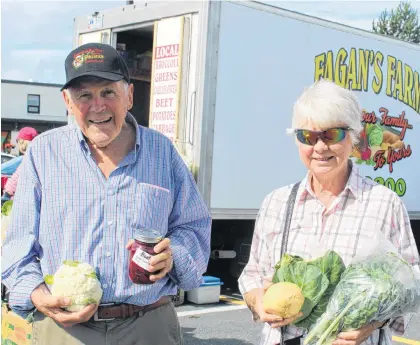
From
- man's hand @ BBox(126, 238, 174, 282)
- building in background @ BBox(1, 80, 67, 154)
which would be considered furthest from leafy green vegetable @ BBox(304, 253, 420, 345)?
building in background @ BBox(1, 80, 67, 154)

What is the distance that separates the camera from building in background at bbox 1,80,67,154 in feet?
147

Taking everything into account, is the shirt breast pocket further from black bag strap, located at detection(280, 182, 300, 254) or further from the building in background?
the building in background

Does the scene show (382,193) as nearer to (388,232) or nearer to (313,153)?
(388,232)

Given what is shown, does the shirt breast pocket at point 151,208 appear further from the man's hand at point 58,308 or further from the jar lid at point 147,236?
the man's hand at point 58,308

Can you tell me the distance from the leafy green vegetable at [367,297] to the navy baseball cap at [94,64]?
122cm

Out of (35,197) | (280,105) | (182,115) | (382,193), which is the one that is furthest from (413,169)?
(35,197)

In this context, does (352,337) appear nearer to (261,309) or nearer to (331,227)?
Result: (261,309)

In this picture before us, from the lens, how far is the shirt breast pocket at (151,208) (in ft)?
8.54

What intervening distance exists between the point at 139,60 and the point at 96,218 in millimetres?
6004

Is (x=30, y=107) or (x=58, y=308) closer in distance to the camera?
(x=58, y=308)

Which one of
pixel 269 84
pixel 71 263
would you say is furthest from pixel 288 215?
pixel 269 84

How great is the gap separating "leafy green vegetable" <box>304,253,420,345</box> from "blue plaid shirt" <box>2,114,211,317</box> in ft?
2.33

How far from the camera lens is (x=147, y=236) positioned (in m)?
2.38

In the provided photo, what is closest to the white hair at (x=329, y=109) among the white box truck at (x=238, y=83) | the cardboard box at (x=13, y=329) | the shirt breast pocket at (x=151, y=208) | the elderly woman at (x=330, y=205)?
the elderly woman at (x=330, y=205)
